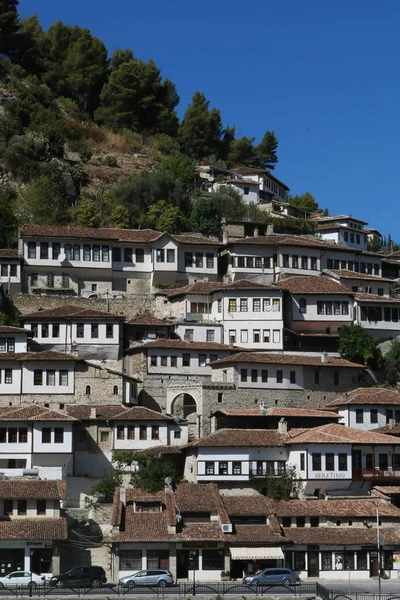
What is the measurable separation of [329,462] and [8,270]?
29169 mm

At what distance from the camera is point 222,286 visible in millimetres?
79875

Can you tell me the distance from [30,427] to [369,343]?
25.7m

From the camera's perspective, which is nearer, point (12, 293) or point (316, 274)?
point (12, 293)

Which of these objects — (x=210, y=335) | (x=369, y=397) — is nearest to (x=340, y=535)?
(x=369, y=397)

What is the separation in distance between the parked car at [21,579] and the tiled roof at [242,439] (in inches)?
519

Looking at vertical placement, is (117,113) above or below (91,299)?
above

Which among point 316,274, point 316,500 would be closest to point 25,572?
point 316,500

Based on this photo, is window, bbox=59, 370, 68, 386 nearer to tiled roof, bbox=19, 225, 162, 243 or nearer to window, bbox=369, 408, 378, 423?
tiled roof, bbox=19, 225, 162, 243

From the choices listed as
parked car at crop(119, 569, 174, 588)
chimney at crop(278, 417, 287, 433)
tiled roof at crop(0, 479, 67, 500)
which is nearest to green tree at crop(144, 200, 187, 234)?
chimney at crop(278, 417, 287, 433)

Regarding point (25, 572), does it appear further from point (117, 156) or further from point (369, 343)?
point (117, 156)

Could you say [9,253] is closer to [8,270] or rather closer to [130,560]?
[8,270]

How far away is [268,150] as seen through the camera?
134m

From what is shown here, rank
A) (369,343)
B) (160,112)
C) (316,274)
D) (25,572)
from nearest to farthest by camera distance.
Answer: (25,572) → (369,343) → (316,274) → (160,112)

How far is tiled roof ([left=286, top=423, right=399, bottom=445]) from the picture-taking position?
6203 centimetres
